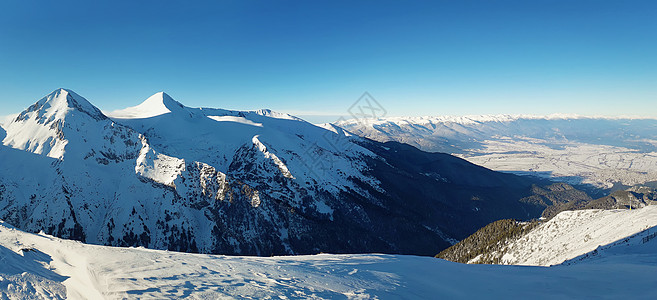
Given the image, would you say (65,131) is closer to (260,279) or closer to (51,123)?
(51,123)

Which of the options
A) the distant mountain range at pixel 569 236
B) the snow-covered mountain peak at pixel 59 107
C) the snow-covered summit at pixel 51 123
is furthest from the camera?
the snow-covered mountain peak at pixel 59 107

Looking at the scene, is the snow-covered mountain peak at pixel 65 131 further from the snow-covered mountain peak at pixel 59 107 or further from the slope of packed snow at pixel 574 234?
the slope of packed snow at pixel 574 234

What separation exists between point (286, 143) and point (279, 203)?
73921 millimetres

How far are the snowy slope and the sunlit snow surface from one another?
0.04 m

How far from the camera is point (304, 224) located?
123m

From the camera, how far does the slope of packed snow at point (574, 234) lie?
43969mm

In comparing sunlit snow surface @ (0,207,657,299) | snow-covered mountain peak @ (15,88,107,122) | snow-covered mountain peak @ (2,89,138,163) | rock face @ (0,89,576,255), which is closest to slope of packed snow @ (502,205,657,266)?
sunlit snow surface @ (0,207,657,299)

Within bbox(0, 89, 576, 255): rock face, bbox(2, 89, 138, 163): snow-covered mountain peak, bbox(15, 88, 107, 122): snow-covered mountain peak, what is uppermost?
bbox(15, 88, 107, 122): snow-covered mountain peak

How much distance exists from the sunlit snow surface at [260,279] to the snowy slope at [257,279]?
0.04 meters

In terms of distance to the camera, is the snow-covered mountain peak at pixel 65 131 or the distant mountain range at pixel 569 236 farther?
the snow-covered mountain peak at pixel 65 131

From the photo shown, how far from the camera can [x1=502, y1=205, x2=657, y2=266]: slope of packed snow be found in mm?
43969

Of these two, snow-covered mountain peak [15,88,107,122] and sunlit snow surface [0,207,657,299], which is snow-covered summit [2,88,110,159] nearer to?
snow-covered mountain peak [15,88,107,122]

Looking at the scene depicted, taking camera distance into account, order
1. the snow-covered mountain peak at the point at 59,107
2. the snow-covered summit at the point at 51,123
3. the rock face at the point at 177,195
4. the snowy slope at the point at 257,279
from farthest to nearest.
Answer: the snow-covered mountain peak at the point at 59,107, the snow-covered summit at the point at 51,123, the rock face at the point at 177,195, the snowy slope at the point at 257,279

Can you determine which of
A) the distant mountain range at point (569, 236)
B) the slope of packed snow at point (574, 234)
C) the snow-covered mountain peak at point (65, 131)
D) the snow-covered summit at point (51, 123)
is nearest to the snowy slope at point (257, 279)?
the distant mountain range at point (569, 236)
